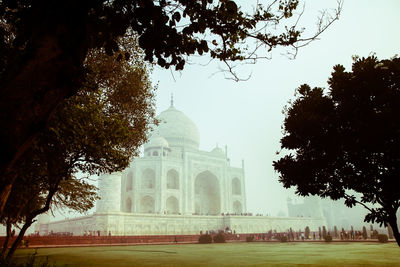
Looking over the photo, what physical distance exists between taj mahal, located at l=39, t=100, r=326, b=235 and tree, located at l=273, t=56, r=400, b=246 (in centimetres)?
2679

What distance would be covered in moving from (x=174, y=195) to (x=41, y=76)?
1564 inches

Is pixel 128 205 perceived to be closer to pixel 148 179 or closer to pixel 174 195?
pixel 148 179

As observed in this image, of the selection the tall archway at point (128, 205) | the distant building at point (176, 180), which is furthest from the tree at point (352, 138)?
the tall archway at point (128, 205)

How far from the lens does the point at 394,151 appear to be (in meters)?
5.22

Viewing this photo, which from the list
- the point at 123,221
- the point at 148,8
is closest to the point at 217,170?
the point at 123,221

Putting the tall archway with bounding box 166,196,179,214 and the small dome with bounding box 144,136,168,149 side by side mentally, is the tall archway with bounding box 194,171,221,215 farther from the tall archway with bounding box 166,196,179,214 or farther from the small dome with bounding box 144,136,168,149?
the small dome with bounding box 144,136,168,149

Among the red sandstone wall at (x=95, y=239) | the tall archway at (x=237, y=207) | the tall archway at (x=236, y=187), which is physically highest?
the tall archway at (x=236, y=187)

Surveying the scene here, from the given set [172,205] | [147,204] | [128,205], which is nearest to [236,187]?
[172,205]

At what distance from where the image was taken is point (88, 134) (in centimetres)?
754

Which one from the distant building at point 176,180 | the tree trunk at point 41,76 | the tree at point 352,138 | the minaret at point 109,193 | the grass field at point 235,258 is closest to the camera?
the tree trunk at point 41,76

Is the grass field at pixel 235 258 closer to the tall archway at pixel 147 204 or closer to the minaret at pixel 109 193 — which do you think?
the minaret at pixel 109 193

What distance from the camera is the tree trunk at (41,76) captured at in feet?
6.02

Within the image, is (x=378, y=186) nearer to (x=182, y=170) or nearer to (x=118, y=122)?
(x=118, y=122)

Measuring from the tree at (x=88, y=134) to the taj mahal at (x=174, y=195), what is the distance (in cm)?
2135
